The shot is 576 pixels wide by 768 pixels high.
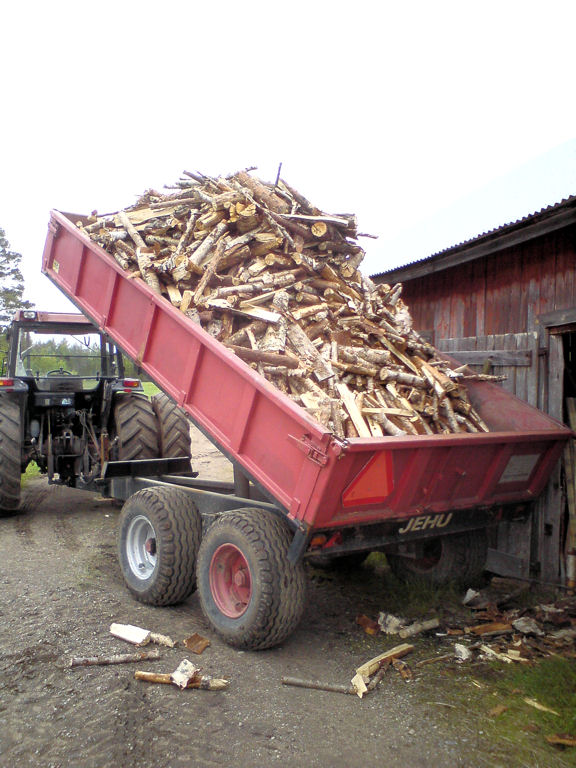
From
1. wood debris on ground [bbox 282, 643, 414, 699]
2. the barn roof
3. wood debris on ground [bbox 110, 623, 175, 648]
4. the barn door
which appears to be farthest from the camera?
the barn door

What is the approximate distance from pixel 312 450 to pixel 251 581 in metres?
1.12

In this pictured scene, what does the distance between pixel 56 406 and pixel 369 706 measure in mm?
5951

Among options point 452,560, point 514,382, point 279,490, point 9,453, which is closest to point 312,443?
point 279,490

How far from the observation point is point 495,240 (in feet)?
20.2

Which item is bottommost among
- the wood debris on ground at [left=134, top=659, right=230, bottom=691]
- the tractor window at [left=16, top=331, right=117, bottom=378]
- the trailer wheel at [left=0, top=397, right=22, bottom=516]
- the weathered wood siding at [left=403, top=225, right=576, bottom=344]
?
the wood debris on ground at [left=134, top=659, right=230, bottom=691]

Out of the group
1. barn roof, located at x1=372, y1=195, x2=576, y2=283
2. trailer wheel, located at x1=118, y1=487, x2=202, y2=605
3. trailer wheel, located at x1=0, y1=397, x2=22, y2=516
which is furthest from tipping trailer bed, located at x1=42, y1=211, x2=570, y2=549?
trailer wheel, located at x1=0, y1=397, x2=22, y2=516

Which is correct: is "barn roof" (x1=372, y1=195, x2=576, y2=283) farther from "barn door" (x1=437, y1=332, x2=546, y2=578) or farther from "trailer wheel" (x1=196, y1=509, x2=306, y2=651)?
"trailer wheel" (x1=196, y1=509, x2=306, y2=651)

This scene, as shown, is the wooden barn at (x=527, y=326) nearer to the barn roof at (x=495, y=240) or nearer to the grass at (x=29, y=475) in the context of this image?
the barn roof at (x=495, y=240)

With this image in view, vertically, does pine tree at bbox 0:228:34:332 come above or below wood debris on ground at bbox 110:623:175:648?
above

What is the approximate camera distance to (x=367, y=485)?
4129 mm

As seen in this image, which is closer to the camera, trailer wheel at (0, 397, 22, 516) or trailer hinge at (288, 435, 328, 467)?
trailer hinge at (288, 435, 328, 467)

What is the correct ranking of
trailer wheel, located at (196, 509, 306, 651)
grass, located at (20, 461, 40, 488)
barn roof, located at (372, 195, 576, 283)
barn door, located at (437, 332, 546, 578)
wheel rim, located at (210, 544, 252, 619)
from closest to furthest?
1. trailer wheel, located at (196, 509, 306, 651)
2. wheel rim, located at (210, 544, 252, 619)
3. barn roof, located at (372, 195, 576, 283)
4. barn door, located at (437, 332, 546, 578)
5. grass, located at (20, 461, 40, 488)

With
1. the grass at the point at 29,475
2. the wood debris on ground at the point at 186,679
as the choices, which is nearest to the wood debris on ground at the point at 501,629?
the wood debris on ground at the point at 186,679

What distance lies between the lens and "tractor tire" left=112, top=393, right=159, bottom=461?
7.51m
